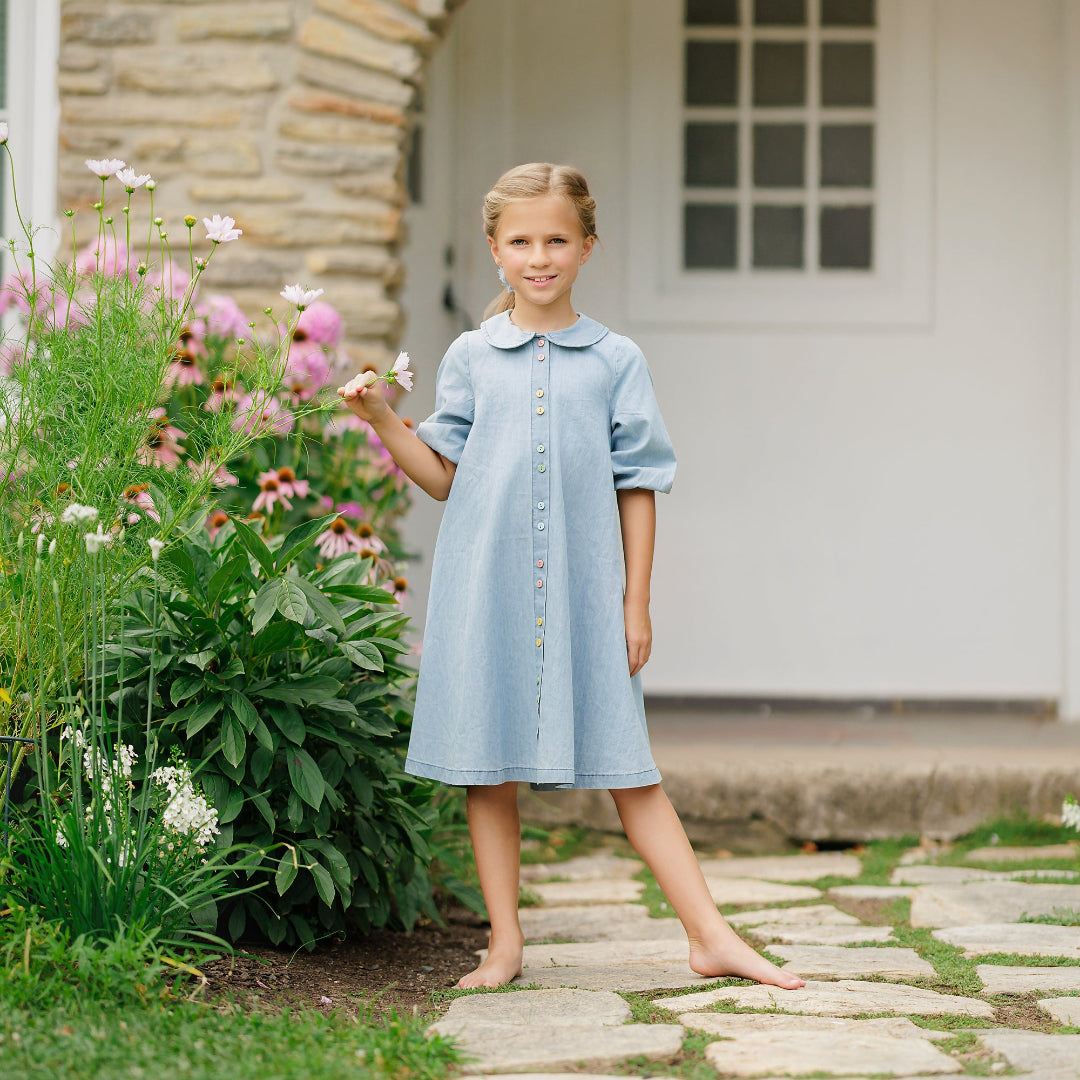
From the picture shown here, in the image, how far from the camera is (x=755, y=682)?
4.73 m

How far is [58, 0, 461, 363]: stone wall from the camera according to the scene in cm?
377

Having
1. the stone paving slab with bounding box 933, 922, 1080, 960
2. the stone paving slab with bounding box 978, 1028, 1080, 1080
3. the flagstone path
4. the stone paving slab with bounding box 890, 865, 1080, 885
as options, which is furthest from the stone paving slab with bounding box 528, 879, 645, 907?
the stone paving slab with bounding box 978, 1028, 1080, 1080

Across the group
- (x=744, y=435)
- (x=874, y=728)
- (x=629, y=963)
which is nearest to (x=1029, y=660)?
(x=874, y=728)

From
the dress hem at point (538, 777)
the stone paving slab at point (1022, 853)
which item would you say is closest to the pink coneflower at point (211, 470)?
the dress hem at point (538, 777)

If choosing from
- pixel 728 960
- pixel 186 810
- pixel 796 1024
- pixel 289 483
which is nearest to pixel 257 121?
pixel 289 483

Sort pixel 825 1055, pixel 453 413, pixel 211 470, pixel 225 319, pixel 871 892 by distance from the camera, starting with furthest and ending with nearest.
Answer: pixel 225 319 < pixel 871 892 < pixel 453 413 < pixel 211 470 < pixel 825 1055

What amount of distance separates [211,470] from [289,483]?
84cm

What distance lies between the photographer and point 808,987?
2.17m

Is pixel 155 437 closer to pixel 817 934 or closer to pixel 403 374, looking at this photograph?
pixel 403 374

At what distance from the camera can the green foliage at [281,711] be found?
89.8 inches

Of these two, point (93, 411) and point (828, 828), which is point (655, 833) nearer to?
point (93, 411)

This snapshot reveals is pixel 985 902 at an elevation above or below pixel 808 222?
below

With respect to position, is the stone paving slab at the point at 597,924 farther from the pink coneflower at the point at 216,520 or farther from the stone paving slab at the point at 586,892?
the pink coneflower at the point at 216,520

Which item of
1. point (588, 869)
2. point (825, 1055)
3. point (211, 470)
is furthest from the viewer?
point (588, 869)
